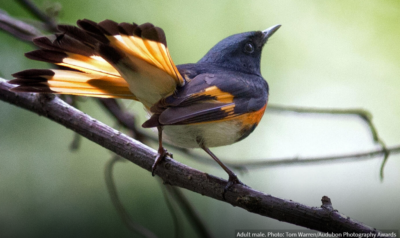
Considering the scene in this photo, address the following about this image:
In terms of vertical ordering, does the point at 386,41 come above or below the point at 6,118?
above

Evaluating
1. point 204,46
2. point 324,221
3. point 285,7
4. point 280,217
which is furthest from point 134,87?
point 285,7

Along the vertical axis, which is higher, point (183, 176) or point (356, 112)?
point (356, 112)

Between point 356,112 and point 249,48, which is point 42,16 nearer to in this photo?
point 249,48

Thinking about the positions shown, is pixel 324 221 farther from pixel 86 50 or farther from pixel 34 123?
pixel 34 123

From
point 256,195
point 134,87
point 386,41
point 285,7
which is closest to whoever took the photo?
point 256,195

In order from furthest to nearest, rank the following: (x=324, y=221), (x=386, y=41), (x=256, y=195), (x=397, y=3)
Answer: (x=386, y=41) → (x=397, y=3) → (x=256, y=195) → (x=324, y=221)

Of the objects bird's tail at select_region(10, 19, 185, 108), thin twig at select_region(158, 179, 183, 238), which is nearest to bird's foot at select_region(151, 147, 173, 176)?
bird's tail at select_region(10, 19, 185, 108)

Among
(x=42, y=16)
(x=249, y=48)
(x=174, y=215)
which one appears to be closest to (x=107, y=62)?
(x=42, y=16)
